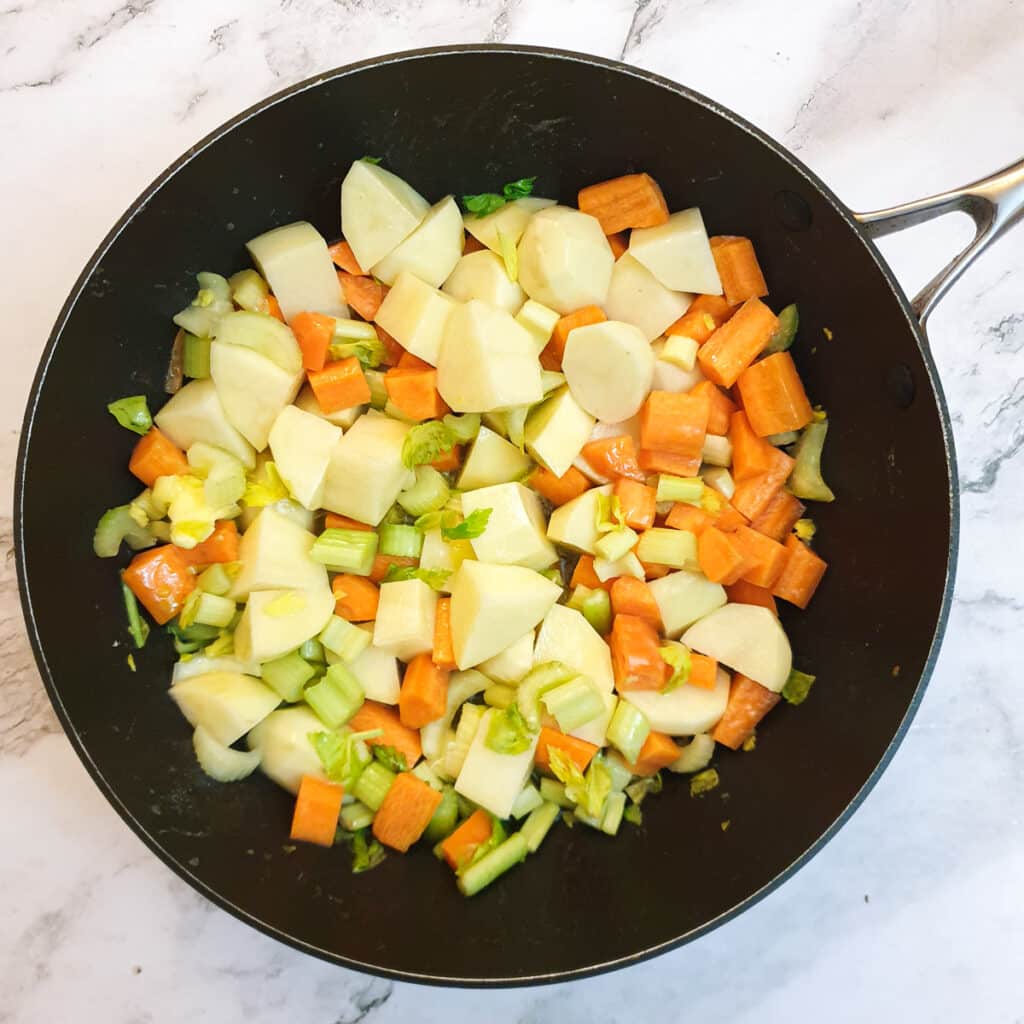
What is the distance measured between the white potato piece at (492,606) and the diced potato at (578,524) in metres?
0.09

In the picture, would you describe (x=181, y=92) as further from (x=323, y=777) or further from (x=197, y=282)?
(x=323, y=777)

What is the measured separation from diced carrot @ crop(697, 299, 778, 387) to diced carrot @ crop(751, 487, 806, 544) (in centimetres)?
26

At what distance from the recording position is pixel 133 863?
6.47 ft

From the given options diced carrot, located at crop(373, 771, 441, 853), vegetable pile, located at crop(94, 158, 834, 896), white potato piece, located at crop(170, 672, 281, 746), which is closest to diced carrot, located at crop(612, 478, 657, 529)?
vegetable pile, located at crop(94, 158, 834, 896)

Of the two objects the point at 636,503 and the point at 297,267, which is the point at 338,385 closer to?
the point at 297,267

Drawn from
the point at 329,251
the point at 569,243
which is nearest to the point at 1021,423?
the point at 569,243

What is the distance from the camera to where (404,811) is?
183cm

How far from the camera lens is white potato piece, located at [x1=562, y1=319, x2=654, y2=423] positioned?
1832 millimetres

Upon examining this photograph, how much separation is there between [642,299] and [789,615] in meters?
0.73

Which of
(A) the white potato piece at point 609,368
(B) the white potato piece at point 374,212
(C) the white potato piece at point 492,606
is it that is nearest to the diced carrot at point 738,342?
(A) the white potato piece at point 609,368

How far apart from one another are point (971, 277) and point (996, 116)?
363mm

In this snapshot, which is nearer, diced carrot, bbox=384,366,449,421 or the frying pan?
the frying pan

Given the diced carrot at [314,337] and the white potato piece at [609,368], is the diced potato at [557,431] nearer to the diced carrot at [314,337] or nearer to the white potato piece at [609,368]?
the white potato piece at [609,368]

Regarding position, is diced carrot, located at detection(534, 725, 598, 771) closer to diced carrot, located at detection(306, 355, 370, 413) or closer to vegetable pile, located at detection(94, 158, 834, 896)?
vegetable pile, located at detection(94, 158, 834, 896)
